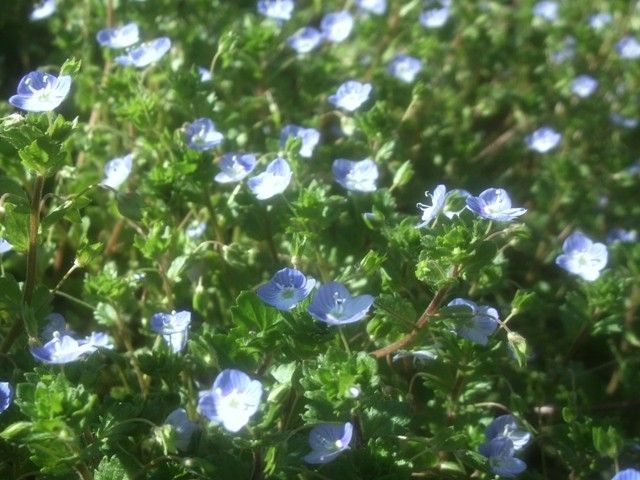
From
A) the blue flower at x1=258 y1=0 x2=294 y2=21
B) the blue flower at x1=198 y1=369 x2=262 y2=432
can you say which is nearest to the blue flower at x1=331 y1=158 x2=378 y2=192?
the blue flower at x1=198 y1=369 x2=262 y2=432

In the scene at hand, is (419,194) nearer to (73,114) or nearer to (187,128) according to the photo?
(187,128)

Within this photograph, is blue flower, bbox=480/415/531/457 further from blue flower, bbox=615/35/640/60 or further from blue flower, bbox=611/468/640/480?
blue flower, bbox=615/35/640/60

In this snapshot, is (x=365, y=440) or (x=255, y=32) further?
(x=255, y=32)

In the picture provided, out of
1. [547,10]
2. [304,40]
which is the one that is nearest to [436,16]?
[304,40]

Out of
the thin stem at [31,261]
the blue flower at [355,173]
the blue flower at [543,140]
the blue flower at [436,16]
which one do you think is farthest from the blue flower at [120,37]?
the blue flower at [543,140]

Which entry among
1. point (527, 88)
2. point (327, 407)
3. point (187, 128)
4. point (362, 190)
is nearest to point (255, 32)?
point (187, 128)

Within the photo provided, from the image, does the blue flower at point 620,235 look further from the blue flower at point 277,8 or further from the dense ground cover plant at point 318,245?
the blue flower at point 277,8

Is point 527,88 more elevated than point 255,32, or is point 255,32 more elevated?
point 255,32
